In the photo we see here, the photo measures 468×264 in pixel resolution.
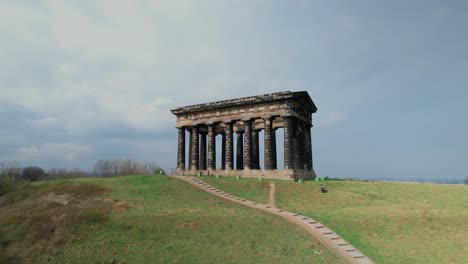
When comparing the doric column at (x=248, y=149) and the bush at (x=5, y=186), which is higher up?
the doric column at (x=248, y=149)

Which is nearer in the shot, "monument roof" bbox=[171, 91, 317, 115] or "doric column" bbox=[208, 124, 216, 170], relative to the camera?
"monument roof" bbox=[171, 91, 317, 115]

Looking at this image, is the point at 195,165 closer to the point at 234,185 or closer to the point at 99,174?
the point at 234,185

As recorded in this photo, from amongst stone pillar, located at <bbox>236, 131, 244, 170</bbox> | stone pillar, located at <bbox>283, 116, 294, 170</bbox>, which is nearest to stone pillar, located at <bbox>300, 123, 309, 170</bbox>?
stone pillar, located at <bbox>283, 116, 294, 170</bbox>

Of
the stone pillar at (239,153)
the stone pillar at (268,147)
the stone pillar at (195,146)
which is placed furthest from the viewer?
the stone pillar at (239,153)

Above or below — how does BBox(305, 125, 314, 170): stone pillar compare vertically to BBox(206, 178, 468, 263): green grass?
above

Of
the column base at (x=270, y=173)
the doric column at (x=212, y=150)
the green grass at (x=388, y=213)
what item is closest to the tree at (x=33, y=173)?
the column base at (x=270, y=173)

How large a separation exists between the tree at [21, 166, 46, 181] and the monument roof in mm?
44413

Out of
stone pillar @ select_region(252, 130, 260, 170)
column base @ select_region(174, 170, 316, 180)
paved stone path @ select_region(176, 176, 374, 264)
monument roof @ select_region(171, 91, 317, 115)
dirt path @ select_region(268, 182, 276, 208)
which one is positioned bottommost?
paved stone path @ select_region(176, 176, 374, 264)

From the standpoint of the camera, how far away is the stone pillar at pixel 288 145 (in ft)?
123

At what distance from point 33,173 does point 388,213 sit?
78.7 meters

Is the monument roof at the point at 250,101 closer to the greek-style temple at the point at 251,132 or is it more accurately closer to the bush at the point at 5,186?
the greek-style temple at the point at 251,132

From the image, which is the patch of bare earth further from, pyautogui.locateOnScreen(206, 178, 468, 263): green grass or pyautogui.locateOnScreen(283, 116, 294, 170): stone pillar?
pyautogui.locateOnScreen(283, 116, 294, 170): stone pillar

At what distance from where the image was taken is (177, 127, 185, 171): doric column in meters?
48.1

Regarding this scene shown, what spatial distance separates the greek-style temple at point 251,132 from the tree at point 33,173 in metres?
44.1
